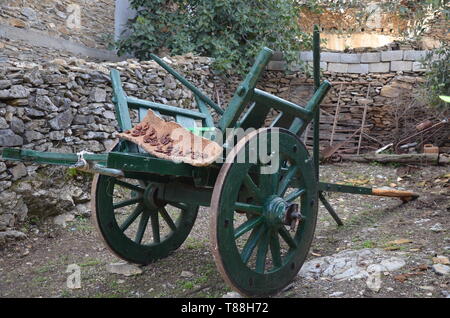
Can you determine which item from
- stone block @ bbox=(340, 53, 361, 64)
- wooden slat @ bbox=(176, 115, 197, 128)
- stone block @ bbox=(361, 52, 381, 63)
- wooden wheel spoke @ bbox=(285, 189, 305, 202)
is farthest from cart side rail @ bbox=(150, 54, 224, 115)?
stone block @ bbox=(361, 52, 381, 63)

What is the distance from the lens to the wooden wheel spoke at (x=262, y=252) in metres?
2.61

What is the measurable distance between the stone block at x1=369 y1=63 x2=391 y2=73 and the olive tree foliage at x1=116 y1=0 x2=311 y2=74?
4.75ft

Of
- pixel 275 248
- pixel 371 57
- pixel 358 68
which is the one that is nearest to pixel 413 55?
pixel 371 57

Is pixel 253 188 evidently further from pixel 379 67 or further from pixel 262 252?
pixel 379 67

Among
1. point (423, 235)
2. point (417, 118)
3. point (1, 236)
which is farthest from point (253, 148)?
point (417, 118)

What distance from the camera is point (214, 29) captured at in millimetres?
7922

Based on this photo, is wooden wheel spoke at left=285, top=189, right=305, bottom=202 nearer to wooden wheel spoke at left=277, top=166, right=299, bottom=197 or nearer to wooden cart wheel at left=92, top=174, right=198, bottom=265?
wooden wheel spoke at left=277, top=166, right=299, bottom=197

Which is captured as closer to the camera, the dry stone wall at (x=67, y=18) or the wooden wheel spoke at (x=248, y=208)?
the wooden wheel spoke at (x=248, y=208)

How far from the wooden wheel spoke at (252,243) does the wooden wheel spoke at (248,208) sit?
11 cm

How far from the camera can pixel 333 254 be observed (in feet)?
11.6

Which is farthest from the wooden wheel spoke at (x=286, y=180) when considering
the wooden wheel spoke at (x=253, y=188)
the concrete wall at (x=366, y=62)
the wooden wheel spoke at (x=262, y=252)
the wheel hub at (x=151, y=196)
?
the concrete wall at (x=366, y=62)

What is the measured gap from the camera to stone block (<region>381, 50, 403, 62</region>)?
8141 millimetres

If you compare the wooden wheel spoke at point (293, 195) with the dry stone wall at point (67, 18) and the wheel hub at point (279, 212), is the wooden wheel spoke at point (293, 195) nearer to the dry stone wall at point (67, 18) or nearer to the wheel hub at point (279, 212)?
the wheel hub at point (279, 212)

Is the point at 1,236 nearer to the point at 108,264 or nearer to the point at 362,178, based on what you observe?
the point at 108,264
